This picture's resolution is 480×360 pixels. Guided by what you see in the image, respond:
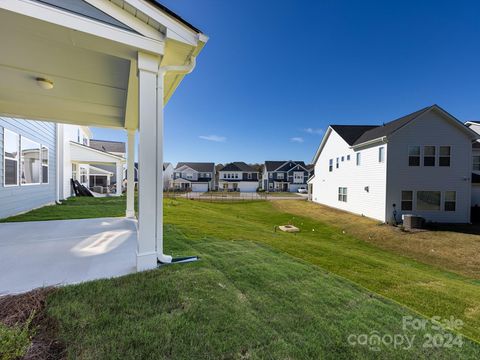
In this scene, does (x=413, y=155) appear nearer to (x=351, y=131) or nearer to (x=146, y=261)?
(x=351, y=131)

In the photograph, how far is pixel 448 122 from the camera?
12.7m

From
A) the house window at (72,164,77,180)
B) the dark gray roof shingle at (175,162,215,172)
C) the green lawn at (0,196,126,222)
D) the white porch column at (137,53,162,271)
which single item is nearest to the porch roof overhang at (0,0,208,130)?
the white porch column at (137,53,162,271)

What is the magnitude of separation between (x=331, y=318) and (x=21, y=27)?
4992 mm

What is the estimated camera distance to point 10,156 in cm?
A: 668

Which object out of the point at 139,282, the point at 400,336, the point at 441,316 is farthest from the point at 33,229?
the point at 441,316

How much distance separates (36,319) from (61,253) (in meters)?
2.15

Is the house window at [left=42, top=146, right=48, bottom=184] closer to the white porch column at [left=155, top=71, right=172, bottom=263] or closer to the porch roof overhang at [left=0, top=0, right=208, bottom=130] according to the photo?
the porch roof overhang at [left=0, top=0, right=208, bottom=130]

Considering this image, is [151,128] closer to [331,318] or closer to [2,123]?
[331,318]

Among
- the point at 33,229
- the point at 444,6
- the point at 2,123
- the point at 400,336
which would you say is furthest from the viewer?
the point at 444,6

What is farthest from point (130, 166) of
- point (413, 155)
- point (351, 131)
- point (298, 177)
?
point (298, 177)

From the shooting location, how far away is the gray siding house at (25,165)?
641 cm

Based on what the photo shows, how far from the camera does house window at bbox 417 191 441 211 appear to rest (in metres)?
12.7

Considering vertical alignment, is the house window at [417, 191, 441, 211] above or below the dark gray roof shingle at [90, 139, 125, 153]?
below

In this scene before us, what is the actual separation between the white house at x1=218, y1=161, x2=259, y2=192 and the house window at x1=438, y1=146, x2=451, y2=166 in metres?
35.5
